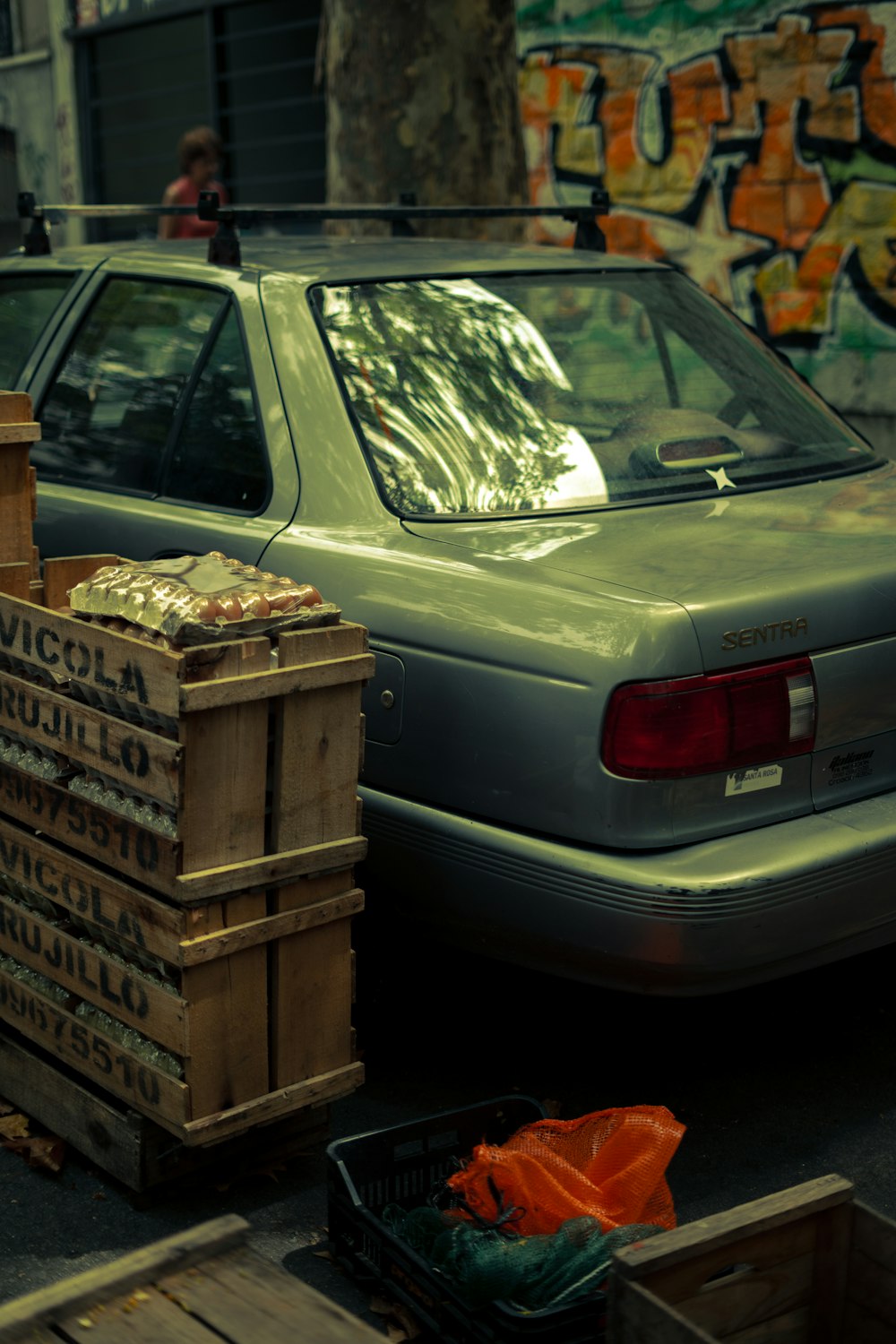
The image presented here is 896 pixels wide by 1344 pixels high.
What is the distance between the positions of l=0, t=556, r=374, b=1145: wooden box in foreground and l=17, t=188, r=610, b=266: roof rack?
1.42 m

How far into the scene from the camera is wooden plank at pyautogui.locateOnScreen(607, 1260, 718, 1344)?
2031 mm

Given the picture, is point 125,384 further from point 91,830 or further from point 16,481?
point 91,830

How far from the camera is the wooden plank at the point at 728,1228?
7.15 feet

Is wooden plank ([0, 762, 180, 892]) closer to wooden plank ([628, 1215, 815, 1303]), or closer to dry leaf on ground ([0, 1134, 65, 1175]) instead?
dry leaf on ground ([0, 1134, 65, 1175])

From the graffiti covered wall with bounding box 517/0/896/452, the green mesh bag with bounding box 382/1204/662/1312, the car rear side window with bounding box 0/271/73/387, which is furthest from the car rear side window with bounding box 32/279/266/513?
the graffiti covered wall with bounding box 517/0/896/452

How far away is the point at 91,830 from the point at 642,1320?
1632mm

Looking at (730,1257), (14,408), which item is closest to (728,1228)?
(730,1257)

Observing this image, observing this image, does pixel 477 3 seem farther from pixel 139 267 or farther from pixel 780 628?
pixel 780 628

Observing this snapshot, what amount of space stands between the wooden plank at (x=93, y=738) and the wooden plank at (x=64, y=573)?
431 mm

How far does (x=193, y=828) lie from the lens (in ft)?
10.1

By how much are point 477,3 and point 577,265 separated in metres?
3.26

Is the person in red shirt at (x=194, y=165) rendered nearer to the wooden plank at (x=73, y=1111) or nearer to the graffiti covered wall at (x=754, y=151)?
the graffiti covered wall at (x=754, y=151)

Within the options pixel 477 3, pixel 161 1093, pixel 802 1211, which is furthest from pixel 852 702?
pixel 477 3

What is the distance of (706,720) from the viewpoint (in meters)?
3.22
